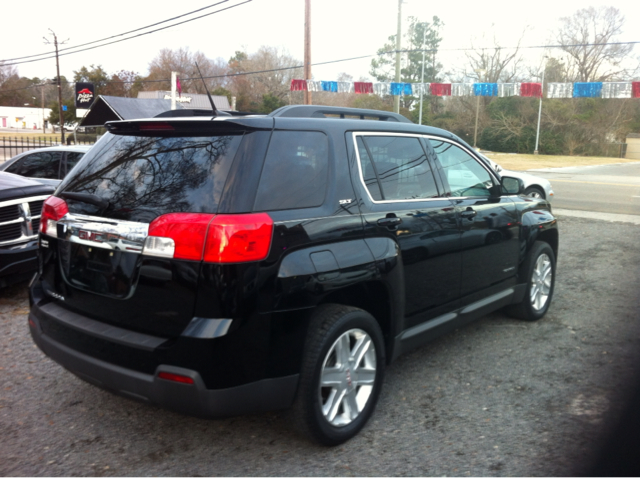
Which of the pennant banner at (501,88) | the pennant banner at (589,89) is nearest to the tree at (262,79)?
the pennant banner at (501,88)

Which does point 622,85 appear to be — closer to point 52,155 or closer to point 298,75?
point 52,155

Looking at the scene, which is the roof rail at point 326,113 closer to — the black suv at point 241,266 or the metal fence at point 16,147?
the black suv at point 241,266

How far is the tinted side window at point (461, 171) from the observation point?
433 cm

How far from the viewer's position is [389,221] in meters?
3.56

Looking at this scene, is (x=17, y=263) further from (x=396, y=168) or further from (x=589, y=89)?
(x=589, y=89)

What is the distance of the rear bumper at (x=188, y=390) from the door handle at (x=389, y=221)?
108 cm

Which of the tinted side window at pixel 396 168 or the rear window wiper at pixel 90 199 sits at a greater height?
the tinted side window at pixel 396 168

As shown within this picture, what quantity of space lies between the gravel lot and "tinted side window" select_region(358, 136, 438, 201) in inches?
53.2

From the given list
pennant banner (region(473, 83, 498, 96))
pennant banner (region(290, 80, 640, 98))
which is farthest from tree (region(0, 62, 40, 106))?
pennant banner (region(473, 83, 498, 96))

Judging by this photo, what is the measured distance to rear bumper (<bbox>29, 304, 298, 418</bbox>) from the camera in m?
2.73

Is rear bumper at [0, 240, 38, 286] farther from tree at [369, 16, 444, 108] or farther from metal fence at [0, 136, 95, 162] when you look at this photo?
tree at [369, 16, 444, 108]

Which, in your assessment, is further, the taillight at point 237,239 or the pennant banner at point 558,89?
the pennant banner at point 558,89

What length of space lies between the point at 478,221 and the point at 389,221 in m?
1.11

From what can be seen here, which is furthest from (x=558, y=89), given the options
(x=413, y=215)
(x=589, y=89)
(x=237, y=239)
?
(x=237, y=239)
